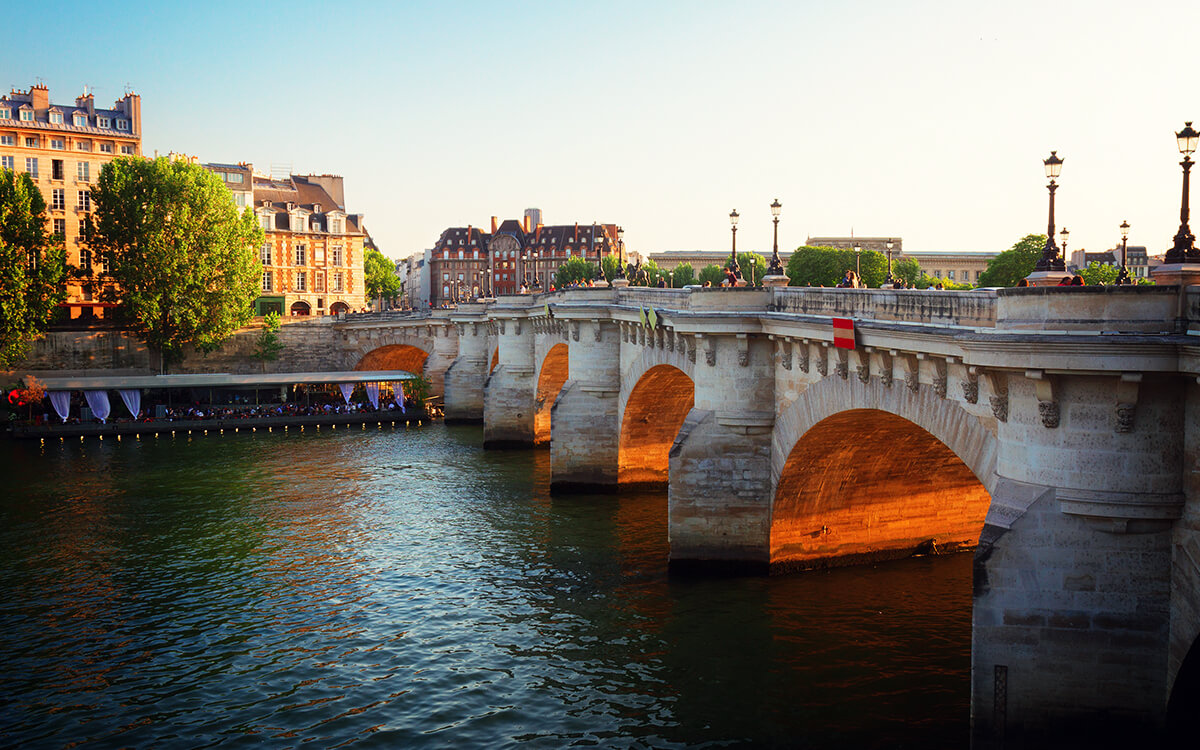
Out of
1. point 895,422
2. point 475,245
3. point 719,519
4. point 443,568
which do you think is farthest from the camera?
point 475,245

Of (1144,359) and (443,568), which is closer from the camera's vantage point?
(1144,359)

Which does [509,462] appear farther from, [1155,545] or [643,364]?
[1155,545]

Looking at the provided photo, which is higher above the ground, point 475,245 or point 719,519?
point 475,245

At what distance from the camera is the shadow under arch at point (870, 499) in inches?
978

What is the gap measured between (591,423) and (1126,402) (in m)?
28.0

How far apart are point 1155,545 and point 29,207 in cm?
7123

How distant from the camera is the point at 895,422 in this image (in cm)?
2339

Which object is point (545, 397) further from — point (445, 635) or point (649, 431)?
point (445, 635)

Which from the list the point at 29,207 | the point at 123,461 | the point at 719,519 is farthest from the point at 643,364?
the point at 29,207

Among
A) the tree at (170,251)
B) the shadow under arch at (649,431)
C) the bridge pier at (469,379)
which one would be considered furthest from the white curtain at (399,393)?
the shadow under arch at (649,431)

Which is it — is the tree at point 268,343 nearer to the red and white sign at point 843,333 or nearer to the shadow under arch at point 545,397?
the shadow under arch at point 545,397

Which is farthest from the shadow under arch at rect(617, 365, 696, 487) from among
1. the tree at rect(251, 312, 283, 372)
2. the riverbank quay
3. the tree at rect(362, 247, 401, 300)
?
the tree at rect(362, 247, 401, 300)

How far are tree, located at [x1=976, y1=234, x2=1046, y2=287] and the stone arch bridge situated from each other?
49192mm

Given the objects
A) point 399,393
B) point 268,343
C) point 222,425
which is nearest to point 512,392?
point 399,393
